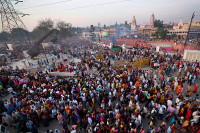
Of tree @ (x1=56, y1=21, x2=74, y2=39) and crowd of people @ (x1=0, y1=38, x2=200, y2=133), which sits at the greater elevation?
tree @ (x1=56, y1=21, x2=74, y2=39)

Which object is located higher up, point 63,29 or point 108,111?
point 63,29

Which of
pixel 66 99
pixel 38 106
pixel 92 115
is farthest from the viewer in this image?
pixel 66 99

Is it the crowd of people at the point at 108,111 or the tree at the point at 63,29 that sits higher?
the tree at the point at 63,29

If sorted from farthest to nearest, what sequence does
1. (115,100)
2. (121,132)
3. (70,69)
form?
(70,69) → (115,100) → (121,132)

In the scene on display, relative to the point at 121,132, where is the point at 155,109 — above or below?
above

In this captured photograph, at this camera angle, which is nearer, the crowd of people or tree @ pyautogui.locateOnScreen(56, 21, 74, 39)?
the crowd of people

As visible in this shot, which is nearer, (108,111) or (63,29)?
(108,111)

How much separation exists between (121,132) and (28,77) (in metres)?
12.0

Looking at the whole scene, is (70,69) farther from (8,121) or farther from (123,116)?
(123,116)

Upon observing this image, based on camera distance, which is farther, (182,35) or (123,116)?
(182,35)

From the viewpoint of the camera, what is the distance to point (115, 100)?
895 cm

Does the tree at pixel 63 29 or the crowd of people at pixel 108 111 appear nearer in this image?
the crowd of people at pixel 108 111

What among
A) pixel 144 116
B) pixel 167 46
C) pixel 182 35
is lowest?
pixel 144 116

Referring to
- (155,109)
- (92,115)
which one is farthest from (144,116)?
(92,115)
